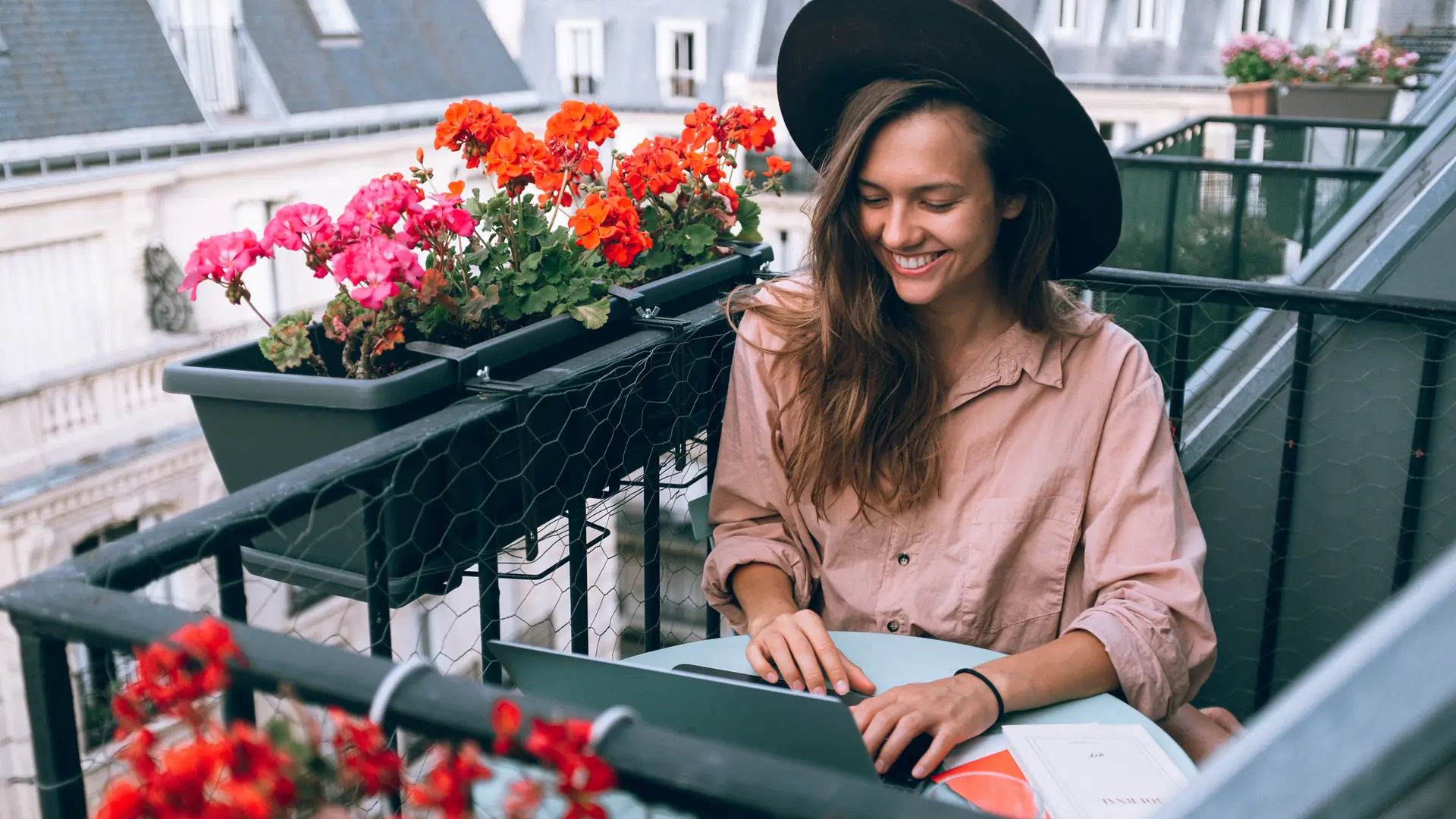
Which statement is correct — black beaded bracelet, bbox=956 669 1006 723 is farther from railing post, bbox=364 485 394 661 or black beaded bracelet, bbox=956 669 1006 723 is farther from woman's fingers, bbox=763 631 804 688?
railing post, bbox=364 485 394 661

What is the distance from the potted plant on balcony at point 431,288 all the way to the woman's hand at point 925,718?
17.4 inches

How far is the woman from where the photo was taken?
127 cm

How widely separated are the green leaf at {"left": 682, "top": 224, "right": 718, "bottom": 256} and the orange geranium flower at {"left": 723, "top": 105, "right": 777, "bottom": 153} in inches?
7.0

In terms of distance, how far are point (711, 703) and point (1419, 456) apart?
1.42 metres

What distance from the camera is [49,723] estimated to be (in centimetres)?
76

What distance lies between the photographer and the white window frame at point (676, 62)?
2228cm

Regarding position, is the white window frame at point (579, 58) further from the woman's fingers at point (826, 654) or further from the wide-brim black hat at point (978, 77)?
the woman's fingers at point (826, 654)

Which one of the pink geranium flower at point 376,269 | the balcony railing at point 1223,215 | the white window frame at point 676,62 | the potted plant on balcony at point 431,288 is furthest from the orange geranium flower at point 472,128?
the white window frame at point 676,62

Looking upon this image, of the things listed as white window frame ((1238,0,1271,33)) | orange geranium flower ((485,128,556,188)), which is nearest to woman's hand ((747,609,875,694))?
orange geranium flower ((485,128,556,188))

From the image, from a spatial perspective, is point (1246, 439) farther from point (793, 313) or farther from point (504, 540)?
point (504, 540)

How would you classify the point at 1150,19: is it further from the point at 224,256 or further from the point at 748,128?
the point at 224,256

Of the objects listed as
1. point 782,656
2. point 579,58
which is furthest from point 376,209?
point 579,58

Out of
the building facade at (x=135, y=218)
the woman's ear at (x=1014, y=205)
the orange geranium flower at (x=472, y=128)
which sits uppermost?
the orange geranium flower at (x=472, y=128)

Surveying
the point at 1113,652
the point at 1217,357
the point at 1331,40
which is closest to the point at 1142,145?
the point at 1217,357
